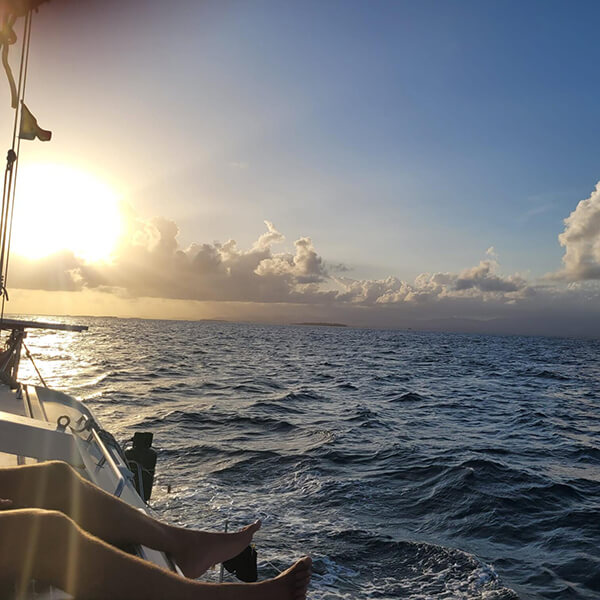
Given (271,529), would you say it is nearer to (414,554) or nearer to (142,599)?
(414,554)

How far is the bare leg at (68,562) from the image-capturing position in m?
2.16

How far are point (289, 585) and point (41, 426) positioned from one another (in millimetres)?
2416

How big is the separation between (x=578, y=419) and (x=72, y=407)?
16345 millimetres

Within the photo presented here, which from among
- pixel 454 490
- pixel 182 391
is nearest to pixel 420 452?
pixel 454 490

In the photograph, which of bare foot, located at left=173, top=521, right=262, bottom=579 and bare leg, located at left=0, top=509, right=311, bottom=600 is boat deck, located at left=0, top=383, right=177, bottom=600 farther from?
bare leg, located at left=0, top=509, right=311, bottom=600

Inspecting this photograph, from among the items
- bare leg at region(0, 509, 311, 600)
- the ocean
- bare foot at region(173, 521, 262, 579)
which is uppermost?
bare leg at region(0, 509, 311, 600)

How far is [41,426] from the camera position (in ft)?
13.0

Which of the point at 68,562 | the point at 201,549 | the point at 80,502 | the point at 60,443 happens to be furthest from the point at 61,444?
the point at 68,562

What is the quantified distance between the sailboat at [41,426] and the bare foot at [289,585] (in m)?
0.66

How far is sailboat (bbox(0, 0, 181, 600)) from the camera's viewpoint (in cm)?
379

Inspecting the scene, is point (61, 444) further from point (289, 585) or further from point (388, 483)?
point (388, 483)

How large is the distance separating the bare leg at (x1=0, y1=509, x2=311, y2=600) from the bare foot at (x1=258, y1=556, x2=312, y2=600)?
0.69m

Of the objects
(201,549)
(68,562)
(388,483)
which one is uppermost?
(68,562)

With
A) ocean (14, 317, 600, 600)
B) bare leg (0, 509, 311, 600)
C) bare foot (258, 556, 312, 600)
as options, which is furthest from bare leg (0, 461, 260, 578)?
ocean (14, 317, 600, 600)
